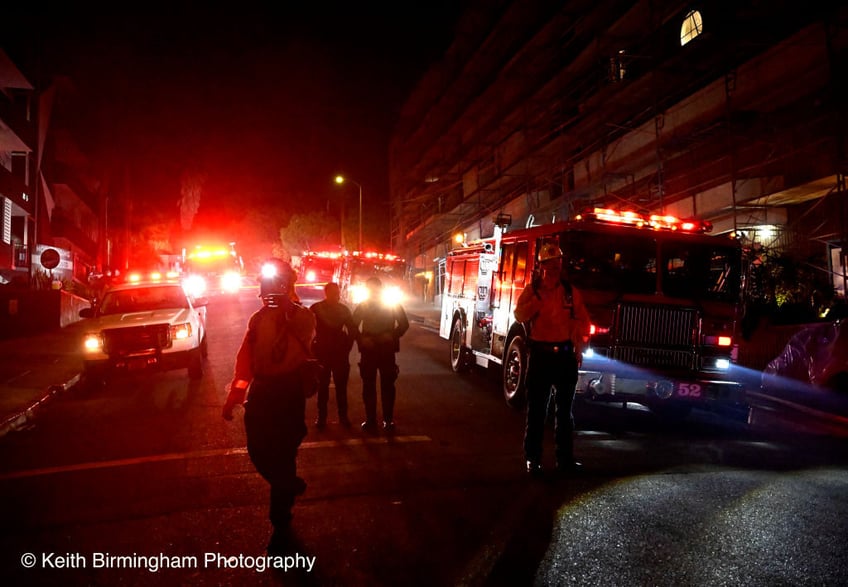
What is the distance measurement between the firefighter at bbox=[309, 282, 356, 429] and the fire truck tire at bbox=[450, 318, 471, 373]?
419cm

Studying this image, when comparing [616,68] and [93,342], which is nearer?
[93,342]

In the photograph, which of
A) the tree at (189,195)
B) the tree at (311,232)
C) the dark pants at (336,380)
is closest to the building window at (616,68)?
the dark pants at (336,380)

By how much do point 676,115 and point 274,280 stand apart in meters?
15.4

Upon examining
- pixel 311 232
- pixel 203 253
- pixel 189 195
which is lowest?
pixel 203 253

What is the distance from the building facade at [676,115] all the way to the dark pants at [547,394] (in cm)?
458

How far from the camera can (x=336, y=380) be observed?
7.29 meters

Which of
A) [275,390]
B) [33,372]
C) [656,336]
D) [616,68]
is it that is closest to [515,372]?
[656,336]

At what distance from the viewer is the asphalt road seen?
142 inches

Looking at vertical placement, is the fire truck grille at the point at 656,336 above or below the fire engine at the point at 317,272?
below

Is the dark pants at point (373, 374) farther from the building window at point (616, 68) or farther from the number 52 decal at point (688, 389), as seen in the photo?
the building window at point (616, 68)

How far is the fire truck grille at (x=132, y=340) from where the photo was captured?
9398 mm

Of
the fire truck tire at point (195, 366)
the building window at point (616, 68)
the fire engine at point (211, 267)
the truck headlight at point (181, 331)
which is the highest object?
the building window at point (616, 68)

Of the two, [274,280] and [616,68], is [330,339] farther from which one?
[616,68]

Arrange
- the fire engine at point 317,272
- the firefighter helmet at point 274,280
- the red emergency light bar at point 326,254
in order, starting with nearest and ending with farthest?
the firefighter helmet at point 274,280
the fire engine at point 317,272
the red emergency light bar at point 326,254
